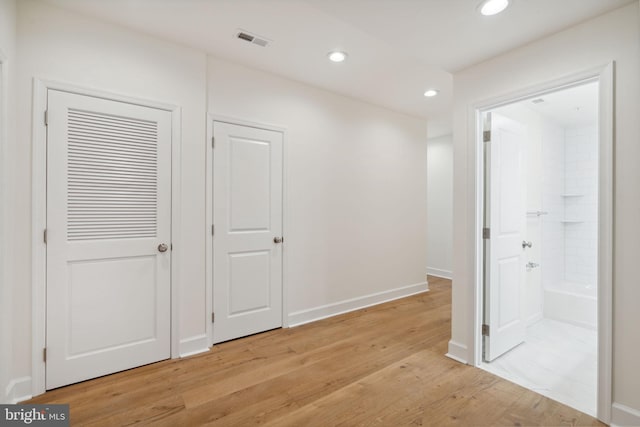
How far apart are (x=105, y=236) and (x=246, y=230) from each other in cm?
117

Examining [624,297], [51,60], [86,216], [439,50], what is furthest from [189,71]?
[624,297]

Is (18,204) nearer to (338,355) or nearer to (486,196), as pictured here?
(338,355)

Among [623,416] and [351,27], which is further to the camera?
[351,27]

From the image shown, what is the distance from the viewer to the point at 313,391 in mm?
2146

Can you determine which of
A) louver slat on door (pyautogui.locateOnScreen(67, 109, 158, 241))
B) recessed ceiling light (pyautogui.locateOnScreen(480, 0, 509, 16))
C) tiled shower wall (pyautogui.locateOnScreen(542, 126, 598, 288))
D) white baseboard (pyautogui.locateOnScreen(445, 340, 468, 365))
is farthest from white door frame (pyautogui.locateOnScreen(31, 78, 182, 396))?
tiled shower wall (pyautogui.locateOnScreen(542, 126, 598, 288))

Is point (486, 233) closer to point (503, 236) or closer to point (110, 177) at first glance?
point (503, 236)

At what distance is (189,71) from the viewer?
8.85ft

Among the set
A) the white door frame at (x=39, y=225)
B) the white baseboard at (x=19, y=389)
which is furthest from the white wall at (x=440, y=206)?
the white baseboard at (x=19, y=389)

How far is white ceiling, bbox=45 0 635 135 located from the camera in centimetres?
186

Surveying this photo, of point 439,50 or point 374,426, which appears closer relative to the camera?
point 374,426

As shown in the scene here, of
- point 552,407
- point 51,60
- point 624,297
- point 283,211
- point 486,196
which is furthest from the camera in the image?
point 283,211

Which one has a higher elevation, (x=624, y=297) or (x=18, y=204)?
(x=18, y=204)

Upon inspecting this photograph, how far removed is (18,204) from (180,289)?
4.08ft

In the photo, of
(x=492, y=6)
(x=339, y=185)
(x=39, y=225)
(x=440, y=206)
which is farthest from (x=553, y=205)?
(x=39, y=225)
